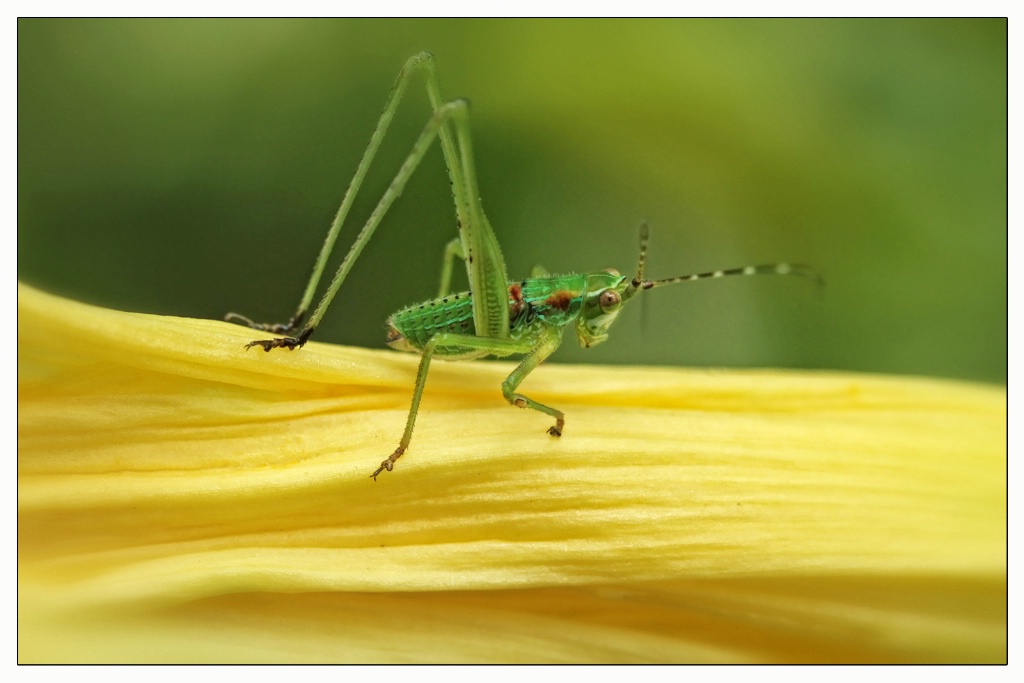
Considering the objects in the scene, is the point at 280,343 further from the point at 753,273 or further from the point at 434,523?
the point at 753,273

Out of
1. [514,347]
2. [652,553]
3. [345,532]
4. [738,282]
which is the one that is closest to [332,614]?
[345,532]

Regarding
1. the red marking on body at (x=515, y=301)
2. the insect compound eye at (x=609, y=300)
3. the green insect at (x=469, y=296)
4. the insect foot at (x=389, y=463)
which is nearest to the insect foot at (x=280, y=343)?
the green insect at (x=469, y=296)

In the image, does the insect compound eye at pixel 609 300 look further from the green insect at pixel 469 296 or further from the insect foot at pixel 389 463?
the insect foot at pixel 389 463

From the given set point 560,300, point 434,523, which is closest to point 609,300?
point 560,300

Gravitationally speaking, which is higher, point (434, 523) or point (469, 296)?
point (469, 296)

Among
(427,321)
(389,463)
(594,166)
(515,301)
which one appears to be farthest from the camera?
(594,166)

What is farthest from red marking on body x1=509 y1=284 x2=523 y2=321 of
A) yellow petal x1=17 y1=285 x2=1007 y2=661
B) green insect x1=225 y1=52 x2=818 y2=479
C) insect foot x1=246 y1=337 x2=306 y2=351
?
insect foot x1=246 y1=337 x2=306 y2=351

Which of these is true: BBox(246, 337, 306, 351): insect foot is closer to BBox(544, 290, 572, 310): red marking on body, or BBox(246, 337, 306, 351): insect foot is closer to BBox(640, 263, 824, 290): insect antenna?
BBox(544, 290, 572, 310): red marking on body
